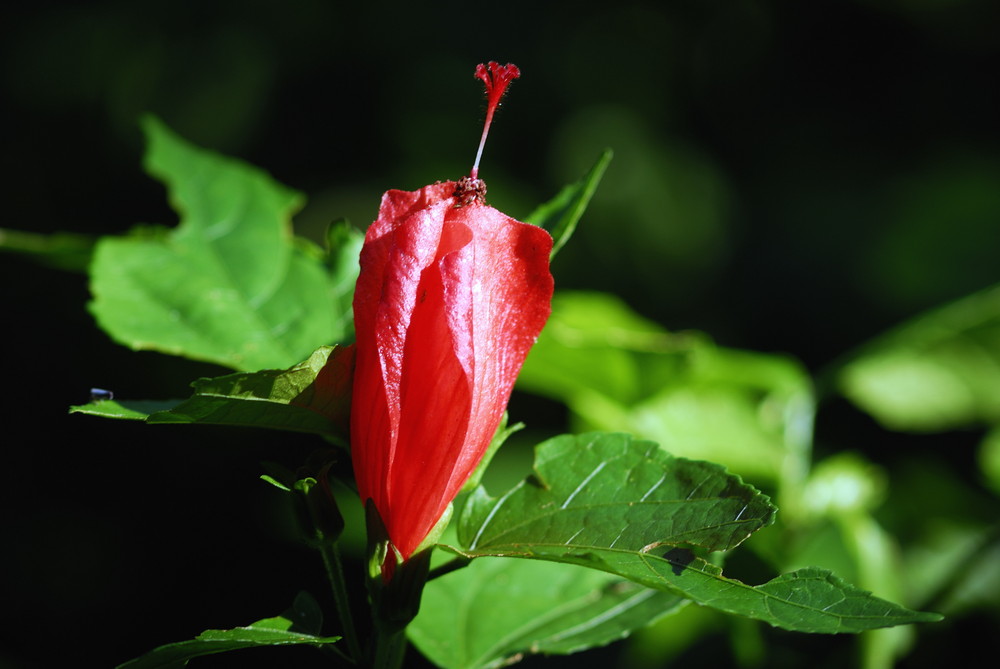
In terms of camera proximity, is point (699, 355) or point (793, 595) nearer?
point (793, 595)

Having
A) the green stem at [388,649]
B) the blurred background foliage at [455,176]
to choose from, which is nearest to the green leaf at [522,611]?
the green stem at [388,649]

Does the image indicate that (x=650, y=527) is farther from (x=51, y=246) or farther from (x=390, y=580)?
(x=51, y=246)

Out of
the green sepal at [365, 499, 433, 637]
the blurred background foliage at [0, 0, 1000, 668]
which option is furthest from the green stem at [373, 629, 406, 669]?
the blurred background foliage at [0, 0, 1000, 668]

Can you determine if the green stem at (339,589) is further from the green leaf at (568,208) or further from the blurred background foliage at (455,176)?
the blurred background foliage at (455,176)

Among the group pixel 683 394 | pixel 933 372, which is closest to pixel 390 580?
pixel 683 394

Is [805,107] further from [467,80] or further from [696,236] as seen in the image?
[467,80]

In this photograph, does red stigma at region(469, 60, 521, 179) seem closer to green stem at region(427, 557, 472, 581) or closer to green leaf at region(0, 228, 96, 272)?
green stem at region(427, 557, 472, 581)

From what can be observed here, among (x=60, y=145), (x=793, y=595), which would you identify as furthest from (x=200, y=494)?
(x=793, y=595)
